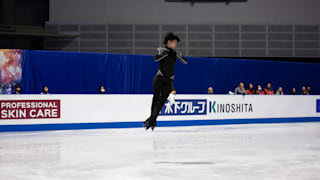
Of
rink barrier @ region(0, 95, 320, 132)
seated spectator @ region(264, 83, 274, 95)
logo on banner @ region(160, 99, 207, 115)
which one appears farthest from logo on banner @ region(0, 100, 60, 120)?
seated spectator @ region(264, 83, 274, 95)

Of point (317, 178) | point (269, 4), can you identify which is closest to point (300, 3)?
point (269, 4)

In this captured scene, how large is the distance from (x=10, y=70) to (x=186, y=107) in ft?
19.2

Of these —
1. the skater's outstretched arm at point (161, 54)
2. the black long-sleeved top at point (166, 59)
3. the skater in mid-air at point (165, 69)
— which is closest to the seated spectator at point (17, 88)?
the skater in mid-air at point (165, 69)

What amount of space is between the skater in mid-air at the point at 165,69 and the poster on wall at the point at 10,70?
7.33 meters

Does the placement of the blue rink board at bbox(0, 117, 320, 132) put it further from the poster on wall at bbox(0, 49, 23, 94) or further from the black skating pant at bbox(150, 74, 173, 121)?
the black skating pant at bbox(150, 74, 173, 121)

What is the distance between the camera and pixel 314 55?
27.6 metres

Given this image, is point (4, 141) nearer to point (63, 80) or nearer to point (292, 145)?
point (63, 80)

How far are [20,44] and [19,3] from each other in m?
2.42

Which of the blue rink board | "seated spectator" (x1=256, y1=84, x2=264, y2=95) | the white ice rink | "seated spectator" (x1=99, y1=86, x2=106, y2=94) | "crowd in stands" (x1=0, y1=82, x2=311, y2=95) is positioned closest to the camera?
the white ice rink

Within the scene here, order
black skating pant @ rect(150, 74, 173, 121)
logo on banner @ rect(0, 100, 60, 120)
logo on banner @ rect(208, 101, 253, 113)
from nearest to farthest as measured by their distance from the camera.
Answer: black skating pant @ rect(150, 74, 173, 121), logo on banner @ rect(0, 100, 60, 120), logo on banner @ rect(208, 101, 253, 113)

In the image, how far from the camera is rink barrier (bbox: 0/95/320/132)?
13984 millimetres

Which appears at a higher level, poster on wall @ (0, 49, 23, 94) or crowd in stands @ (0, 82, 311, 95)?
poster on wall @ (0, 49, 23, 94)

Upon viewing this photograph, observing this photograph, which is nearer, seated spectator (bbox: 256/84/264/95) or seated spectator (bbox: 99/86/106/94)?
seated spectator (bbox: 99/86/106/94)

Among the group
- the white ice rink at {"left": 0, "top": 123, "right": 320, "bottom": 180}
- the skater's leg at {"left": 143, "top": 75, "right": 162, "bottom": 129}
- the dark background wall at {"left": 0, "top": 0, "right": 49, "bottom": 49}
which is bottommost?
the white ice rink at {"left": 0, "top": 123, "right": 320, "bottom": 180}
